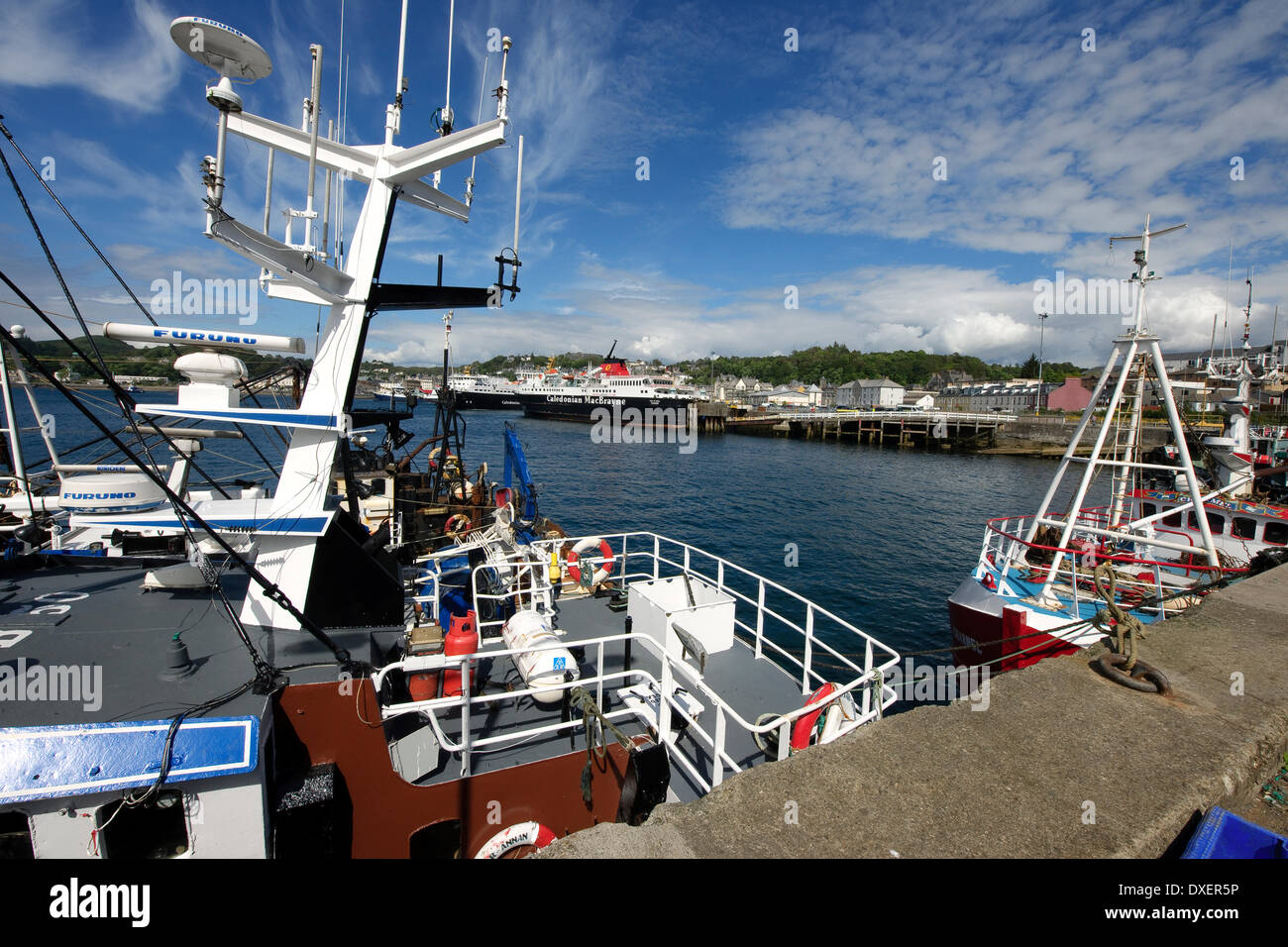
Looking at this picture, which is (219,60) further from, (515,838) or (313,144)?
(515,838)

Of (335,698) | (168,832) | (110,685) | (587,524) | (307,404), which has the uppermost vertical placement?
(307,404)

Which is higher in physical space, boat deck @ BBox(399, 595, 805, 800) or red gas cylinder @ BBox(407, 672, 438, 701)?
red gas cylinder @ BBox(407, 672, 438, 701)

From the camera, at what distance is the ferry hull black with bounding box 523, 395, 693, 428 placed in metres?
98.8

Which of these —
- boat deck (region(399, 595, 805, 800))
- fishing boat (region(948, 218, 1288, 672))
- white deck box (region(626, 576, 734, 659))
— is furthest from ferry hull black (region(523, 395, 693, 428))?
boat deck (region(399, 595, 805, 800))

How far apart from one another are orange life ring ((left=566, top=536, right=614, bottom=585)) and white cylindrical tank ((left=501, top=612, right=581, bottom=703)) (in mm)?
3430

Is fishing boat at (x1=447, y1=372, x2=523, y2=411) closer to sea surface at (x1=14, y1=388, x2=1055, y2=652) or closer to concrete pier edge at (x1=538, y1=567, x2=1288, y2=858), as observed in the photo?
sea surface at (x1=14, y1=388, x2=1055, y2=652)

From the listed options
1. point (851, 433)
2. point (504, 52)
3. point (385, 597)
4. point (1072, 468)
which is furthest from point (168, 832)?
point (851, 433)

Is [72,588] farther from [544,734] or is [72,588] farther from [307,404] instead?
[544,734]

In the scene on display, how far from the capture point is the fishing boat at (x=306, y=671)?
3.73m

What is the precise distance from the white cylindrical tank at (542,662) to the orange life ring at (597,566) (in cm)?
343

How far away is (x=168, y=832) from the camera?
12.6 feet

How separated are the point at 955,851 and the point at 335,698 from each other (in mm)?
4597

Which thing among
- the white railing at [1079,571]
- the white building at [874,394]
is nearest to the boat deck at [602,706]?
the white railing at [1079,571]

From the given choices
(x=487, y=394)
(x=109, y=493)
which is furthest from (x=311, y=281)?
(x=487, y=394)
